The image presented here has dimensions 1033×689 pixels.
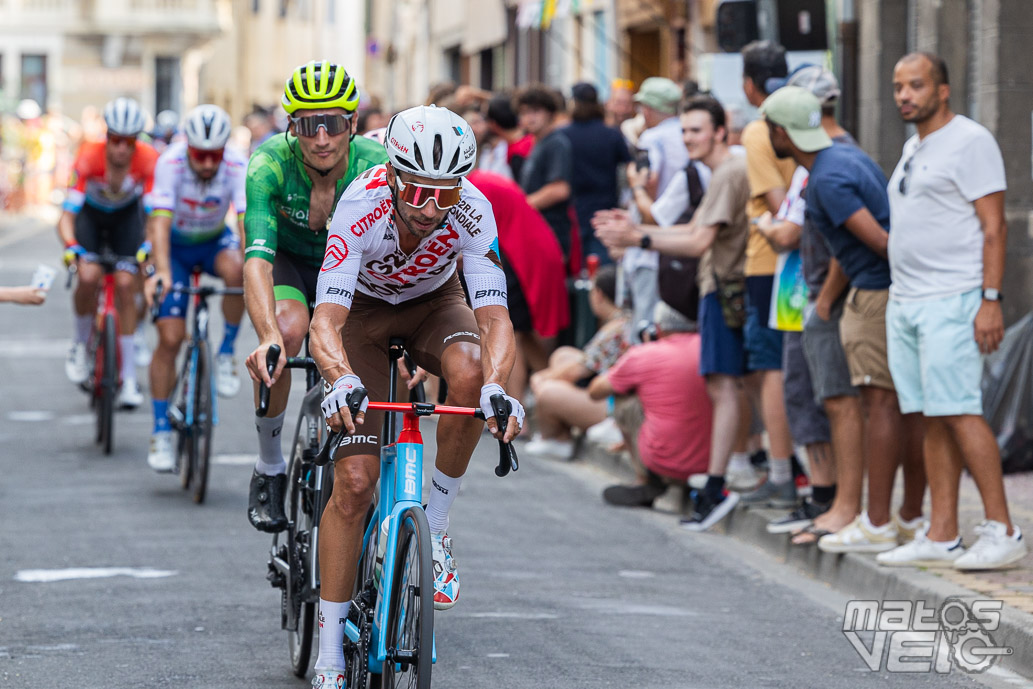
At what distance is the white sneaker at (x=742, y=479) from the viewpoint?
1013 centimetres

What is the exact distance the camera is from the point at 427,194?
5.36 metres

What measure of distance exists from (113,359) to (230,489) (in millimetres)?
1697

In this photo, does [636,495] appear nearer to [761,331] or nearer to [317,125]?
[761,331]

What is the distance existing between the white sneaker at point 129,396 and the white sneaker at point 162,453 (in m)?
2.62

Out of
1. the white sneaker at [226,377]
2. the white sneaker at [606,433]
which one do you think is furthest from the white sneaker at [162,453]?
the white sneaker at [606,433]

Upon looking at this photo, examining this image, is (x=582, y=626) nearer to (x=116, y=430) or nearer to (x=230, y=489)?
(x=230, y=489)

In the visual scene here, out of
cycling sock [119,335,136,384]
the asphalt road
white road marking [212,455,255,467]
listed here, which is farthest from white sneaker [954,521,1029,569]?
cycling sock [119,335,136,384]

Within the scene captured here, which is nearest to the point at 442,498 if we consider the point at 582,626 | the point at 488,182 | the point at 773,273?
the point at 582,626

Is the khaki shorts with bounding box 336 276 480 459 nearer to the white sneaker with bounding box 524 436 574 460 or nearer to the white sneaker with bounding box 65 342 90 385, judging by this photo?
the white sneaker with bounding box 524 436 574 460

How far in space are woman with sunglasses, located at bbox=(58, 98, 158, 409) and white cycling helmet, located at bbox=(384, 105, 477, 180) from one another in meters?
6.67

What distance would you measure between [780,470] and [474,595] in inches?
92.4

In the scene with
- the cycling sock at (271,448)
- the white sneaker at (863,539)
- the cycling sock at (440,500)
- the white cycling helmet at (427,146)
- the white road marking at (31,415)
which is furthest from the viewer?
the white road marking at (31,415)

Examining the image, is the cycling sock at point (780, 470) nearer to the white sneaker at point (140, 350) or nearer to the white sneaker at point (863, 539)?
the white sneaker at point (863, 539)

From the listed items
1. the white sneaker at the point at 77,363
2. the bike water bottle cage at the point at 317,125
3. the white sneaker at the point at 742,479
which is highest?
the bike water bottle cage at the point at 317,125
